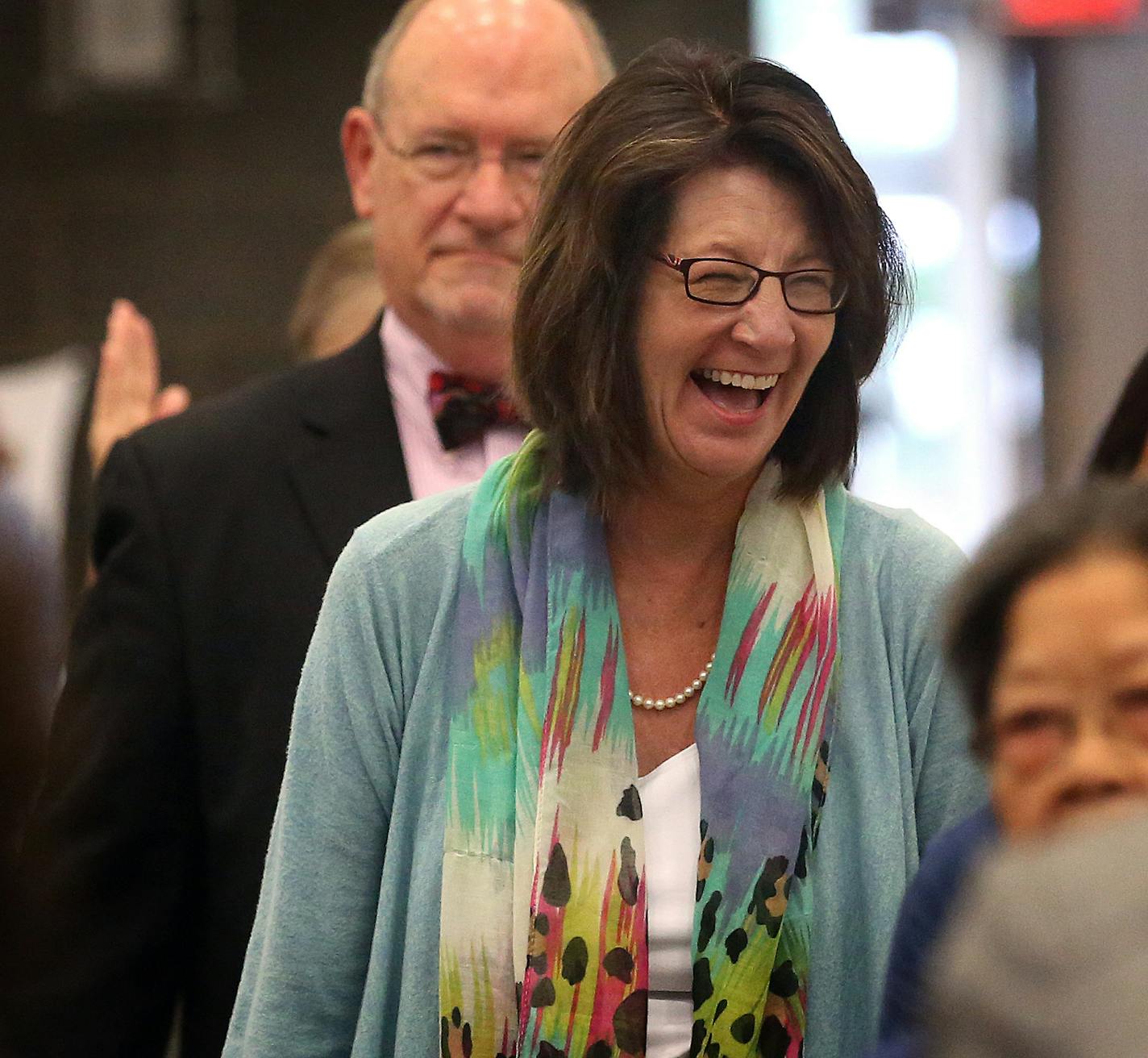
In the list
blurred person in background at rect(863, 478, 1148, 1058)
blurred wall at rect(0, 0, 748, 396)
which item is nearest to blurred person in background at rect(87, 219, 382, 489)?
blurred wall at rect(0, 0, 748, 396)

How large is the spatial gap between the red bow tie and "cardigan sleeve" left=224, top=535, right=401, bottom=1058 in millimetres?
672

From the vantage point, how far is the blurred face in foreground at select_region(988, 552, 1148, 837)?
3.30ft

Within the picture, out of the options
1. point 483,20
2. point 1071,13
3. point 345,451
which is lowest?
point 345,451

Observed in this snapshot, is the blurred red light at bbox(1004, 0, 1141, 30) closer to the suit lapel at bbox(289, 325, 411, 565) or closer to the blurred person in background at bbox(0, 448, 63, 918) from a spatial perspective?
the suit lapel at bbox(289, 325, 411, 565)

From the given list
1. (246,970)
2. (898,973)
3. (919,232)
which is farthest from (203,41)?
(898,973)

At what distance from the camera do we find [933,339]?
7793mm

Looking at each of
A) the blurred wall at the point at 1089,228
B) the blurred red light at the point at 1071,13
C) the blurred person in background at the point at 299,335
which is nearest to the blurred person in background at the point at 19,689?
the blurred person in background at the point at 299,335

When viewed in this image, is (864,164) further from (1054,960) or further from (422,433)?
(1054,960)

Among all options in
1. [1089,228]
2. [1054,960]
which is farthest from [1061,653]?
[1089,228]

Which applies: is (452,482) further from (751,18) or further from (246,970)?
(751,18)

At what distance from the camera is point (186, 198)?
5.88 m

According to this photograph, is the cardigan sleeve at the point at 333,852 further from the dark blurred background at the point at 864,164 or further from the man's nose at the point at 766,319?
the dark blurred background at the point at 864,164

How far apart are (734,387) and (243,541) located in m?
0.82

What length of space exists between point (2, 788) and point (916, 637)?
1.22m
